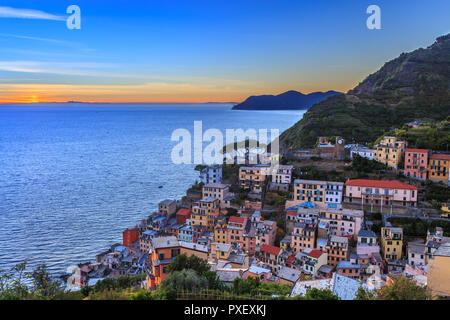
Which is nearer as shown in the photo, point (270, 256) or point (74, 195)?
point (270, 256)

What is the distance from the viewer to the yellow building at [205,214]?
61.5ft

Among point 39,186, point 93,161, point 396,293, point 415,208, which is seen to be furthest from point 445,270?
point 93,161

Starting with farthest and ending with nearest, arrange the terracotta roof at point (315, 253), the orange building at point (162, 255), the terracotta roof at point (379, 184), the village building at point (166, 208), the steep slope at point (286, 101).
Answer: the steep slope at point (286, 101), the village building at point (166, 208), the terracotta roof at point (379, 184), the terracotta roof at point (315, 253), the orange building at point (162, 255)

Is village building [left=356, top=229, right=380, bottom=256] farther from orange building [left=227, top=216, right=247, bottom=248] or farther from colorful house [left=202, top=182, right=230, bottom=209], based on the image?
colorful house [left=202, top=182, right=230, bottom=209]

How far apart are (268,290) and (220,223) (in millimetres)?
7872

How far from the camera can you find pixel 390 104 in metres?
37.2

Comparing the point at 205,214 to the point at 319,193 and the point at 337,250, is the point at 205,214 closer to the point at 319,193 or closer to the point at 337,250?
the point at 319,193

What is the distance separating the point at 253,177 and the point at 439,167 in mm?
10195

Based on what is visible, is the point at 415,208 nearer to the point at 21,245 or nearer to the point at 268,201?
the point at 268,201

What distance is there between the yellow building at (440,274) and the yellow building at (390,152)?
13888 mm

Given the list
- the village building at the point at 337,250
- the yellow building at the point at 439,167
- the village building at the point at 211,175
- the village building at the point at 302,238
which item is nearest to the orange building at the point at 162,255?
the village building at the point at 302,238

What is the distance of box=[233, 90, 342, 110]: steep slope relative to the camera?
97000 millimetres

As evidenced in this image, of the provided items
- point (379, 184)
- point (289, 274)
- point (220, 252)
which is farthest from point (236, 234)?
point (379, 184)

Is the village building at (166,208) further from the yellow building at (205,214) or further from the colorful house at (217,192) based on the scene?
the yellow building at (205,214)
